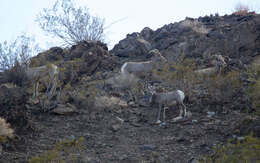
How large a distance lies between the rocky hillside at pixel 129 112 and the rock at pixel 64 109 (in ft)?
0.10

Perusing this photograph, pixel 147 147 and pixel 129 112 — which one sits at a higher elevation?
pixel 129 112

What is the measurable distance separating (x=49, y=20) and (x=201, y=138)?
1502cm

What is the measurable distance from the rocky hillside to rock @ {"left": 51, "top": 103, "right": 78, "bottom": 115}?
3cm

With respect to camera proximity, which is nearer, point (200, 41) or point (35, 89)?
point (35, 89)

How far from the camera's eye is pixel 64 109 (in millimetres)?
9602

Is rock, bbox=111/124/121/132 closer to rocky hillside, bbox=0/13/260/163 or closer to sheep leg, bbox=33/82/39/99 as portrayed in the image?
rocky hillside, bbox=0/13/260/163

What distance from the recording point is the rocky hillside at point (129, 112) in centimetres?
683

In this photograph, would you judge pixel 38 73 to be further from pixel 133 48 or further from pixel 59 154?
pixel 133 48

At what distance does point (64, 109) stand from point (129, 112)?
6.75 ft

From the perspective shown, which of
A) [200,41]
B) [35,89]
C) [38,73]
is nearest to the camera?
[35,89]

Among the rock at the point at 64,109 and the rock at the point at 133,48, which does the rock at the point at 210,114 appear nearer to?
the rock at the point at 64,109

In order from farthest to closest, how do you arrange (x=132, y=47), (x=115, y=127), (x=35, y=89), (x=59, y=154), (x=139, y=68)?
(x=132, y=47), (x=139, y=68), (x=35, y=89), (x=115, y=127), (x=59, y=154)

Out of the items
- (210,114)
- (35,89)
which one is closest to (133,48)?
(35,89)

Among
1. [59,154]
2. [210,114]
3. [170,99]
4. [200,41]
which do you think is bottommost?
[59,154]
